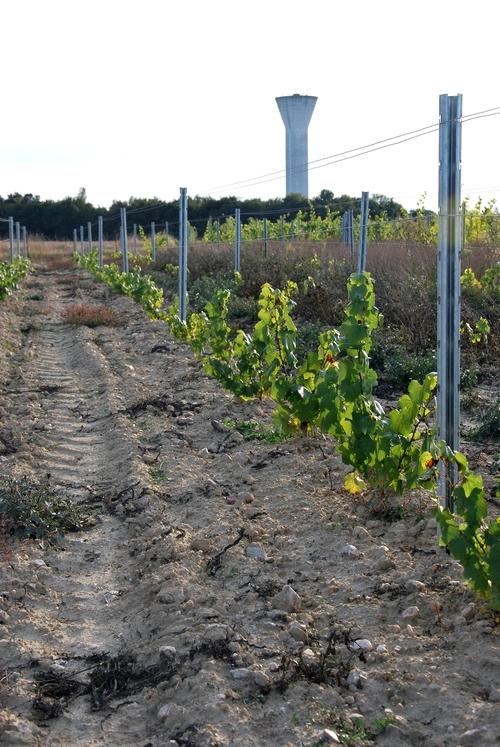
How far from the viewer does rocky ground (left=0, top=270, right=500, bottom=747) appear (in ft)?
10.1

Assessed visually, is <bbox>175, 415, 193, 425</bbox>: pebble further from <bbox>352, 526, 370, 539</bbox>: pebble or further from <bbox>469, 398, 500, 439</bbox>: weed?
<bbox>352, 526, 370, 539</bbox>: pebble

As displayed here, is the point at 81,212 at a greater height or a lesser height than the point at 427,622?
greater

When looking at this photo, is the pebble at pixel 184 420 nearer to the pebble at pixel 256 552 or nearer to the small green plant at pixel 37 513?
the small green plant at pixel 37 513

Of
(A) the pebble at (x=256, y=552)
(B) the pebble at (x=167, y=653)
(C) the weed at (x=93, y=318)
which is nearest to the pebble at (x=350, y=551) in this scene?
(A) the pebble at (x=256, y=552)

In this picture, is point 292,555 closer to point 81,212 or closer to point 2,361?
point 2,361

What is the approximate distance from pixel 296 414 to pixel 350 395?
1.11 metres

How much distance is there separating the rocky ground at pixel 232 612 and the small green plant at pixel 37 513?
0.33ft

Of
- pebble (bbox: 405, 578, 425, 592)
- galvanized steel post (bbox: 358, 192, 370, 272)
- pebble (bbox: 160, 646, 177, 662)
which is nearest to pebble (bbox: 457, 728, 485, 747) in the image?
pebble (bbox: 405, 578, 425, 592)

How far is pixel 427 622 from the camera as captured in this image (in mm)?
3637

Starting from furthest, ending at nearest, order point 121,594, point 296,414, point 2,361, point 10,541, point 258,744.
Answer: point 2,361
point 296,414
point 10,541
point 121,594
point 258,744

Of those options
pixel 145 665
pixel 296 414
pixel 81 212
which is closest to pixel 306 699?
pixel 145 665

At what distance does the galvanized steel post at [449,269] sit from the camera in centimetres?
441

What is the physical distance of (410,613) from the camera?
366 centimetres

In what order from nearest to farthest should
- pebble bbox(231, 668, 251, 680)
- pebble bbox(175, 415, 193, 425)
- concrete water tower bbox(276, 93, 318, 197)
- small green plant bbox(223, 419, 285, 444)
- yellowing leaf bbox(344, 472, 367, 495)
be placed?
1. pebble bbox(231, 668, 251, 680)
2. yellowing leaf bbox(344, 472, 367, 495)
3. small green plant bbox(223, 419, 285, 444)
4. pebble bbox(175, 415, 193, 425)
5. concrete water tower bbox(276, 93, 318, 197)
